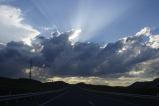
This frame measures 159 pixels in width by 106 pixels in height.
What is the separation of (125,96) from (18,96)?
20407mm

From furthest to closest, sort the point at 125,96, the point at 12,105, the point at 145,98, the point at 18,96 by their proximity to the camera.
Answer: the point at 125,96, the point at 145,98, the point at 18,96, the point at 12,105

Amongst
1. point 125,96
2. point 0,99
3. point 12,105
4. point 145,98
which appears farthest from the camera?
point 125,96

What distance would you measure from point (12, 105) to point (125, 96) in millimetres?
23068

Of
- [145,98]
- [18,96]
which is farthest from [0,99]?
[145,98]

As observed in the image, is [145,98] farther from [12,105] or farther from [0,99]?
[0,99]

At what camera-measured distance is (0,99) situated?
22594mm

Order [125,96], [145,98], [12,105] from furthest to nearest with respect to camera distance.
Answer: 1. [125,96]
2. [145,98]
3. [12,105]

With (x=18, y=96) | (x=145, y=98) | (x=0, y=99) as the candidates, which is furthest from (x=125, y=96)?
(x=0, y=99)

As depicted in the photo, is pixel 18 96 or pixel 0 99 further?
pixel 18 96

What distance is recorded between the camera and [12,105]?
25875 millimetres

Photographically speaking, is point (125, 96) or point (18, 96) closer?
point (18, 96)

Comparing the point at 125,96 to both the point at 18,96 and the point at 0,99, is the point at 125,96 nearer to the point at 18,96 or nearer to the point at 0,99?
the point at 18,96

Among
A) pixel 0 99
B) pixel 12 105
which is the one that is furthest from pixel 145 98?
pixel 0 99

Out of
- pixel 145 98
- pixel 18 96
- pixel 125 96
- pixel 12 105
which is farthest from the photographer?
pixel 125 96
